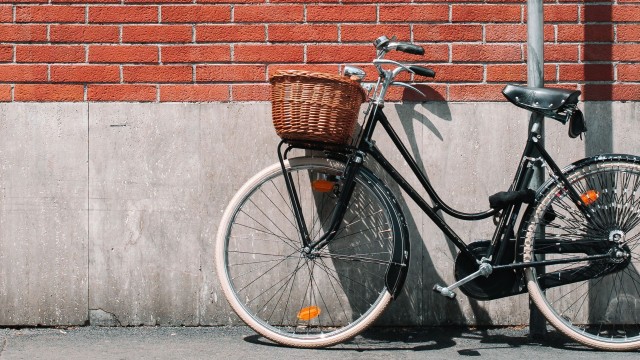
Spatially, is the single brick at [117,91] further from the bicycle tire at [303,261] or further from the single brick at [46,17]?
the bicycle tire at [303,261]

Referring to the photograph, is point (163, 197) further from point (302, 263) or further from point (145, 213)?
point (302, 263)

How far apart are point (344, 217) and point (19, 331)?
187cm

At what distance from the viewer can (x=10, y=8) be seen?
5918 mm

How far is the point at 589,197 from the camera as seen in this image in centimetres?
548

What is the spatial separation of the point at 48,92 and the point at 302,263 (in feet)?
5.46

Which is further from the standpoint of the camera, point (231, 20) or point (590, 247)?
point (231, 20)

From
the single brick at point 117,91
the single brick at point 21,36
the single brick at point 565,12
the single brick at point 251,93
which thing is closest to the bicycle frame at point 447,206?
the single brick at point 251,93

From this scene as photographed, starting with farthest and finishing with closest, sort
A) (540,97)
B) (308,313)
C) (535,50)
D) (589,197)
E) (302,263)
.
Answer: (302,263), (308,313), (535,50), (589,197), (540,97)

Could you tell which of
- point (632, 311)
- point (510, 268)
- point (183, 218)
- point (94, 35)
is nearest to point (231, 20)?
point (94, 35)

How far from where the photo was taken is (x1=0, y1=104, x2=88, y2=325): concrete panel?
593 cm

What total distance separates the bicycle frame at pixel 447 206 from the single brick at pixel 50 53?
1.32m

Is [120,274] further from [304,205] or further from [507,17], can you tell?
[507,17]

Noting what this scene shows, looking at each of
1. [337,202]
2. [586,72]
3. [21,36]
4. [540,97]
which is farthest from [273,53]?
[586,72]

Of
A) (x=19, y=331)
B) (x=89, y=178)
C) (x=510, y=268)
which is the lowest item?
(x=19, y=331)
